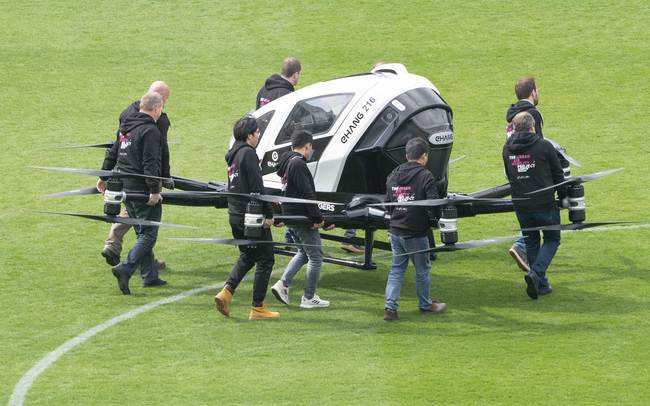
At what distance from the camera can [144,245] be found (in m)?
14.8

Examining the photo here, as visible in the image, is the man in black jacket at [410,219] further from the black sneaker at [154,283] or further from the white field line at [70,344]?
the black sneaker at [154,283]

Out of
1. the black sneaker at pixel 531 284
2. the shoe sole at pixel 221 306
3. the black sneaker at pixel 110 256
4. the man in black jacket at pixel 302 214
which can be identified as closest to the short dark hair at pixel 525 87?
the black sneaker at pixel 531 284

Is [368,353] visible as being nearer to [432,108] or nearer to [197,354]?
[197,354]

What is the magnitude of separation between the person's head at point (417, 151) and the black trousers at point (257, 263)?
64.3 inches

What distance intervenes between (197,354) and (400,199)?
2562 millimetres

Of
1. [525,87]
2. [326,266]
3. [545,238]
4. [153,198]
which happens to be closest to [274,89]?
[326,266]

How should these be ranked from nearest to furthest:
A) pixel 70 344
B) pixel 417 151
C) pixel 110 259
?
pixel 70 344 < pixel 417 151 < pixel 110 259

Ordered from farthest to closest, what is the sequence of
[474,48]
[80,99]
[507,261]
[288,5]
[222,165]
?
[288,5] → [474,48] → [80,99] → [222,165] → [507,261]

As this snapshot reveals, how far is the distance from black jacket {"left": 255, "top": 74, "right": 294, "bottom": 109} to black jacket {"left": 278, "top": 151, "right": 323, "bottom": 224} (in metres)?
2.95

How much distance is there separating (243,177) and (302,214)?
0.74 m

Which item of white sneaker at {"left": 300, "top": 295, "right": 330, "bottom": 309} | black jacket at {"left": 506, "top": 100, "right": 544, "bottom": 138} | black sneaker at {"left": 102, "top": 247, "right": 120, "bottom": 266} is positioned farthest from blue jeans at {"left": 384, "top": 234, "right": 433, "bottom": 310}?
black sneaker at {"left": 102, "top": 247, "right": 120, "bottom": 266}

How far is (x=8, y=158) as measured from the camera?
67.7 feet

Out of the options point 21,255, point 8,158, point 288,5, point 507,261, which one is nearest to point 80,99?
point 8,158

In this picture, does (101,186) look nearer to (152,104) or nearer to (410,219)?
(152,104)
